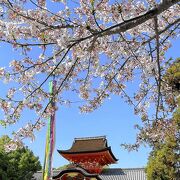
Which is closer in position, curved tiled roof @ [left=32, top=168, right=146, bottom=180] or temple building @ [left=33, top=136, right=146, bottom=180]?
temple building @ [left=33, top=136, right=146, bottom=180]

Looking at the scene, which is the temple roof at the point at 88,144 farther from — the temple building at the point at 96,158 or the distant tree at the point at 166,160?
the distant tree at the point at 166,160

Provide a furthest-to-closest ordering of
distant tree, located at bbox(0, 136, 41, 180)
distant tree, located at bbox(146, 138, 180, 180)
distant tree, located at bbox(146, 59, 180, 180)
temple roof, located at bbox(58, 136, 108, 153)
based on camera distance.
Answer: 1. distant tree, located at bbox(0, 136, 41, 180)
2. temple roof, located at bbox(58, 136, 108, 153)
3. distant tree, located at bbox(146, 138, 180, 180)
4. distant tree, located at bbox(146, 59, 180, 180)

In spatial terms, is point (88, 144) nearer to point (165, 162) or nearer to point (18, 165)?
point (18, 165)

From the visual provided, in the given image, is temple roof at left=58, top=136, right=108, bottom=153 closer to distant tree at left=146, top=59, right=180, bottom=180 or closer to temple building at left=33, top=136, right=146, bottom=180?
temple building at left=33, top=136, right=146, bottom=180

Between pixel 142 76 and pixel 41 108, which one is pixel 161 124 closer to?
pixel 142 76

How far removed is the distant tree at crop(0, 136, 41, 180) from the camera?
24.8 meters

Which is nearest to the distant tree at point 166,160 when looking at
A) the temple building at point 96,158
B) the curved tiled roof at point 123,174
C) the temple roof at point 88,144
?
the temple building at point 96,158

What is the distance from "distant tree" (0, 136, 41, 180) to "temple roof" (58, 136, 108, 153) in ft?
9.82

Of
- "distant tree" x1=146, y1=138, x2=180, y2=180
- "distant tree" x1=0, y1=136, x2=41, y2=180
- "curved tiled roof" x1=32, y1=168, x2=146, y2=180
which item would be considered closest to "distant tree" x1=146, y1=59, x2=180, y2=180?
"distant tree" x1=146, y1=138, x2=180, y2=180

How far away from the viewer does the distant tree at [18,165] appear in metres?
24.8

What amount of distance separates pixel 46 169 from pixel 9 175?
9.45 m

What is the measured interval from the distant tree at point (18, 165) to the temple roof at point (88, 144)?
2.99m

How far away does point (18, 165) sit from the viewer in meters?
25.8

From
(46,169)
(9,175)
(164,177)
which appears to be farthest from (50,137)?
(9,175)
